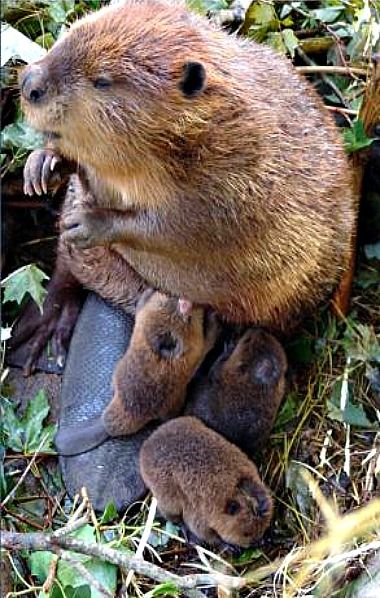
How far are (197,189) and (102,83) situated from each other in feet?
1.38

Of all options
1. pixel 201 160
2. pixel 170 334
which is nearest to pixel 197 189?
pixel 201 160

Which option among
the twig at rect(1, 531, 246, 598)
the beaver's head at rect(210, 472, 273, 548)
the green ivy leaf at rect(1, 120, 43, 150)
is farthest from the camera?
the green ivy leaf at rect(1, 120, 43, 150)

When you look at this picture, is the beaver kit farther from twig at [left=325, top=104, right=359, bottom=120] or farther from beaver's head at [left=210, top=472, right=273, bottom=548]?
twig at [left=325, top=104, right=359, bottom=120]

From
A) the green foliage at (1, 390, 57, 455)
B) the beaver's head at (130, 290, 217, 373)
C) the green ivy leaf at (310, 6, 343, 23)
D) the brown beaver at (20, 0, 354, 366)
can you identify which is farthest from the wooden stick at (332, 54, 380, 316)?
the green foliage at (1, 390, 57, 455)

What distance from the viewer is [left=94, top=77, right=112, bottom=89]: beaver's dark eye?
9.26 feet

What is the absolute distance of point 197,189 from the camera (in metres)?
3.06

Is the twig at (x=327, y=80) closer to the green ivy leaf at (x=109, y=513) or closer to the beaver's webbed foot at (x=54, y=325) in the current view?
the beaver's webbed foot at (x=54, y=325)

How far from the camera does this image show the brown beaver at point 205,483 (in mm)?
3104

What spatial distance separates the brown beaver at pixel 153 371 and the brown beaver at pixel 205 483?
0.35 ft

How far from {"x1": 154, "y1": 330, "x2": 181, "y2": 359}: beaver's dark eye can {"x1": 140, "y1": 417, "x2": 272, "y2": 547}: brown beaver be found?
0.21m

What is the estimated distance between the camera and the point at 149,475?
10.5 feet

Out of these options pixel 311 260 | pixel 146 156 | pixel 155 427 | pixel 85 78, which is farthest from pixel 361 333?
pixel 85 78

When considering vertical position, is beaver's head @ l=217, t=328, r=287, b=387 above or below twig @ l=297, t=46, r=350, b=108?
below

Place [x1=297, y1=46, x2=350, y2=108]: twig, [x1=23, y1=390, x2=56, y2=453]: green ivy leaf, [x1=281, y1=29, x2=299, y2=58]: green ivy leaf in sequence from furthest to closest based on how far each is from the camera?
[x1=297, y1=46, x2=350, y2=108]: twig, [x1=281, y1=29, x2=299, y2=58]: green ivy leaf, [x1=23, y1=390, x2=56, y2=453]: green ivy leaf
